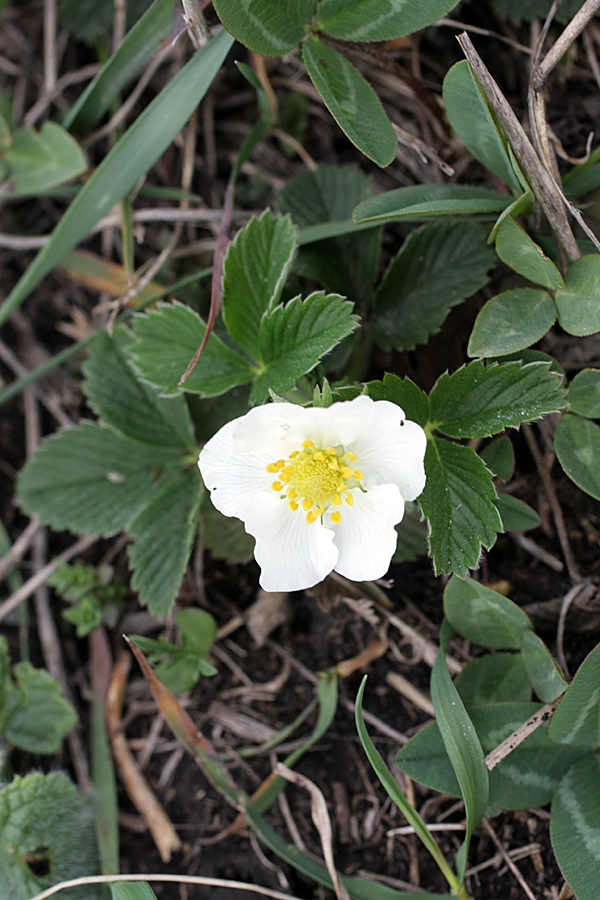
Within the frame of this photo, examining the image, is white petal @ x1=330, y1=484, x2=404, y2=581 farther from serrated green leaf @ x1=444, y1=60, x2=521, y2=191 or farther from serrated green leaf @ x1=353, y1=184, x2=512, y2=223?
serrated green leaf @ x1=444, y1=60, x2=521, y2=191

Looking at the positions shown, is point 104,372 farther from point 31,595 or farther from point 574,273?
point 574,273

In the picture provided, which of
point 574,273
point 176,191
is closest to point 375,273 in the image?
point 574,273

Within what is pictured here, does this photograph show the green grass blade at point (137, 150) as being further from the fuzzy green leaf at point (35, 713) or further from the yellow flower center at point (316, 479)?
the fuzzy green leaf at point (35, 713)

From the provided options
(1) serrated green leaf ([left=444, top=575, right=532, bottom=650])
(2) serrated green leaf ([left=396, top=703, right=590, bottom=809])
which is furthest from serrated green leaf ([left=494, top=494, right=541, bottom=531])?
(2) serrated green leaf ([left=396, top=703, right=590, bottom=809])

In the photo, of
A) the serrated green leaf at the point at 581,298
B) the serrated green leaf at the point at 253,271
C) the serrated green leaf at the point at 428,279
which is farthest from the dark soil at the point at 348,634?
the serrated green leaf at the point at 253,271

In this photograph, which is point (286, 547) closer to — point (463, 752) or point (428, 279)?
point (463, 752)

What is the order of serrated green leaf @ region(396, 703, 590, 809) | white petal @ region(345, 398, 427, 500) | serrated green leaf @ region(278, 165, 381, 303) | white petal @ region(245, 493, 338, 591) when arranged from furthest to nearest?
serrated green leaf @ region(278, 165, 381, 303) → serrated green leaf @ region(396, 703, 590, 809) → white petal @ region(245, 493, 338, 591) → white petal @ region(345, 398, 427, 500)
